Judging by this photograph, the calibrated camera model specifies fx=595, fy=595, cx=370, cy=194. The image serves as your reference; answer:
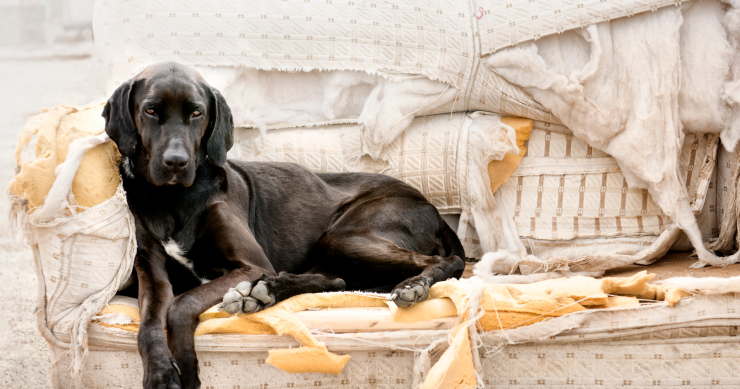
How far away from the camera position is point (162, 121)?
1981 millimetres

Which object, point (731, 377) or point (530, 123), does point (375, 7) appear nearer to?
point (530, 123)

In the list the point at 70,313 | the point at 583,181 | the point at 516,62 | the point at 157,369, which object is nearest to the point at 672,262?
the point at 583,181

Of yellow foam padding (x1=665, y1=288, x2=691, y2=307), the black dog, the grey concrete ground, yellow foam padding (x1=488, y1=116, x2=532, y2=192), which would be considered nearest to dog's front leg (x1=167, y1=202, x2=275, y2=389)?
the black dog

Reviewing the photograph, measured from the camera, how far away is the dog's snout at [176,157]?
6.24 ft

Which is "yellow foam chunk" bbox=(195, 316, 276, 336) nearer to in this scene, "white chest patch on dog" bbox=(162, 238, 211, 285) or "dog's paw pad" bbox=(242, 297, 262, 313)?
"dog's paw pad" bbox=(242, 297, 262, 313)

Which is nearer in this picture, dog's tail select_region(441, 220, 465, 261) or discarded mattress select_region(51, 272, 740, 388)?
discarded mattress select_region(51, 272, 740, 388)

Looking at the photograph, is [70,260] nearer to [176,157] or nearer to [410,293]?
[176,157]

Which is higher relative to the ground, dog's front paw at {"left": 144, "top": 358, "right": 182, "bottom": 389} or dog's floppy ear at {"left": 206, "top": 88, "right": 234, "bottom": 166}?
dog's floppy ear at {"left": 206, "top": 88, "right": 234, "bottom": 166}

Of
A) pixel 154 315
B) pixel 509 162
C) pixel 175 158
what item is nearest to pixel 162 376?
pixel 154 315

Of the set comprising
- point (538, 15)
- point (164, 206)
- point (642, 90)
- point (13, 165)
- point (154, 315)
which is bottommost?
point (13, 165)

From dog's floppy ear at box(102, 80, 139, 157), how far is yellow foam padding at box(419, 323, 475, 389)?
4.01 ft

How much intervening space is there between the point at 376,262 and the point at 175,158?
0.85 metres

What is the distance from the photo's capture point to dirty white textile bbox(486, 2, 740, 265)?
2.57 metres

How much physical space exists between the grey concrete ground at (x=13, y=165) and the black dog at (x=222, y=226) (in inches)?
32.0
